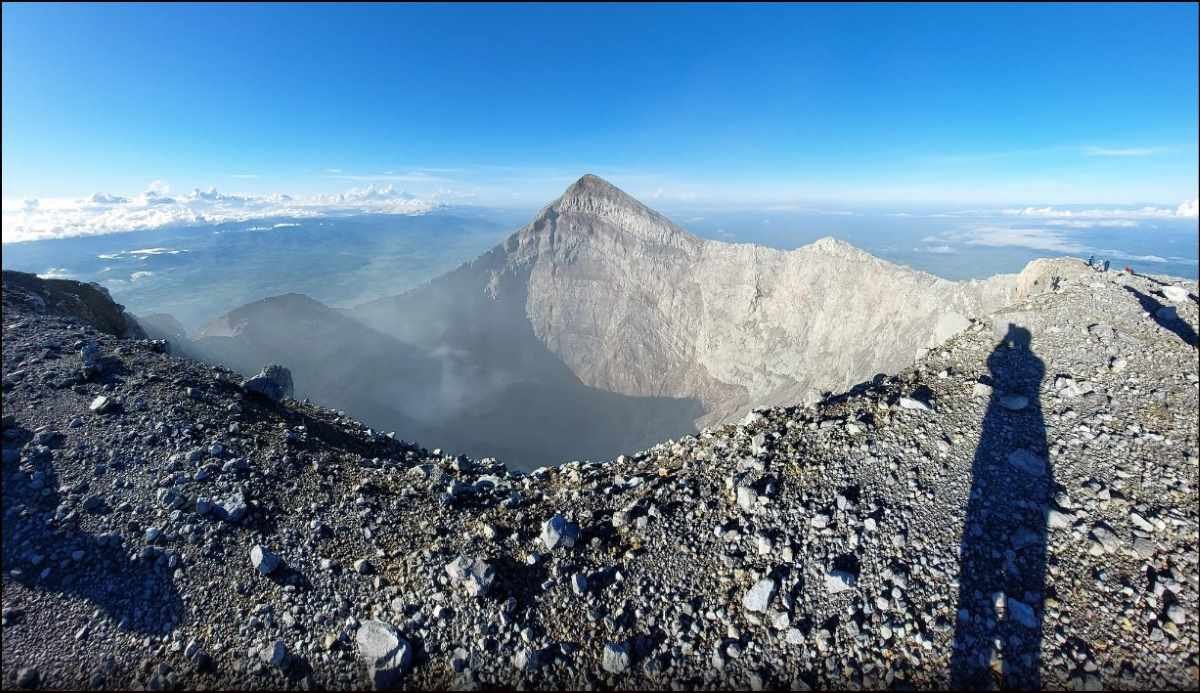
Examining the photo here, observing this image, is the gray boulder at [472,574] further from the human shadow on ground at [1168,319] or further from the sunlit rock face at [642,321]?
the sunlit rock face at [642,321]

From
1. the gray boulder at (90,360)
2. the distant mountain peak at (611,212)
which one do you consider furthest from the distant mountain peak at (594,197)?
the gray boulder at (90,360)

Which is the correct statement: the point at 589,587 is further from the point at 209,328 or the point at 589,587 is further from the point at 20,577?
the point at 209,328

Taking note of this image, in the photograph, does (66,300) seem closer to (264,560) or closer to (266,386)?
(266,386)

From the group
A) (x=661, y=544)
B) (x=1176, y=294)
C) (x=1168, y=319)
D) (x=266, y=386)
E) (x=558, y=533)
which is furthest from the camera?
(x=266, y=386)

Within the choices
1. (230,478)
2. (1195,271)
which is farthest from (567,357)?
(1195,271)

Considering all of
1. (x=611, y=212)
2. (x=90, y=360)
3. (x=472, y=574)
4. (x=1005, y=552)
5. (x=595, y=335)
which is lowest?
(x=595, y=335)

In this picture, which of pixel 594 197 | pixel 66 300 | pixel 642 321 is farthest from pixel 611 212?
pixel 66 300
